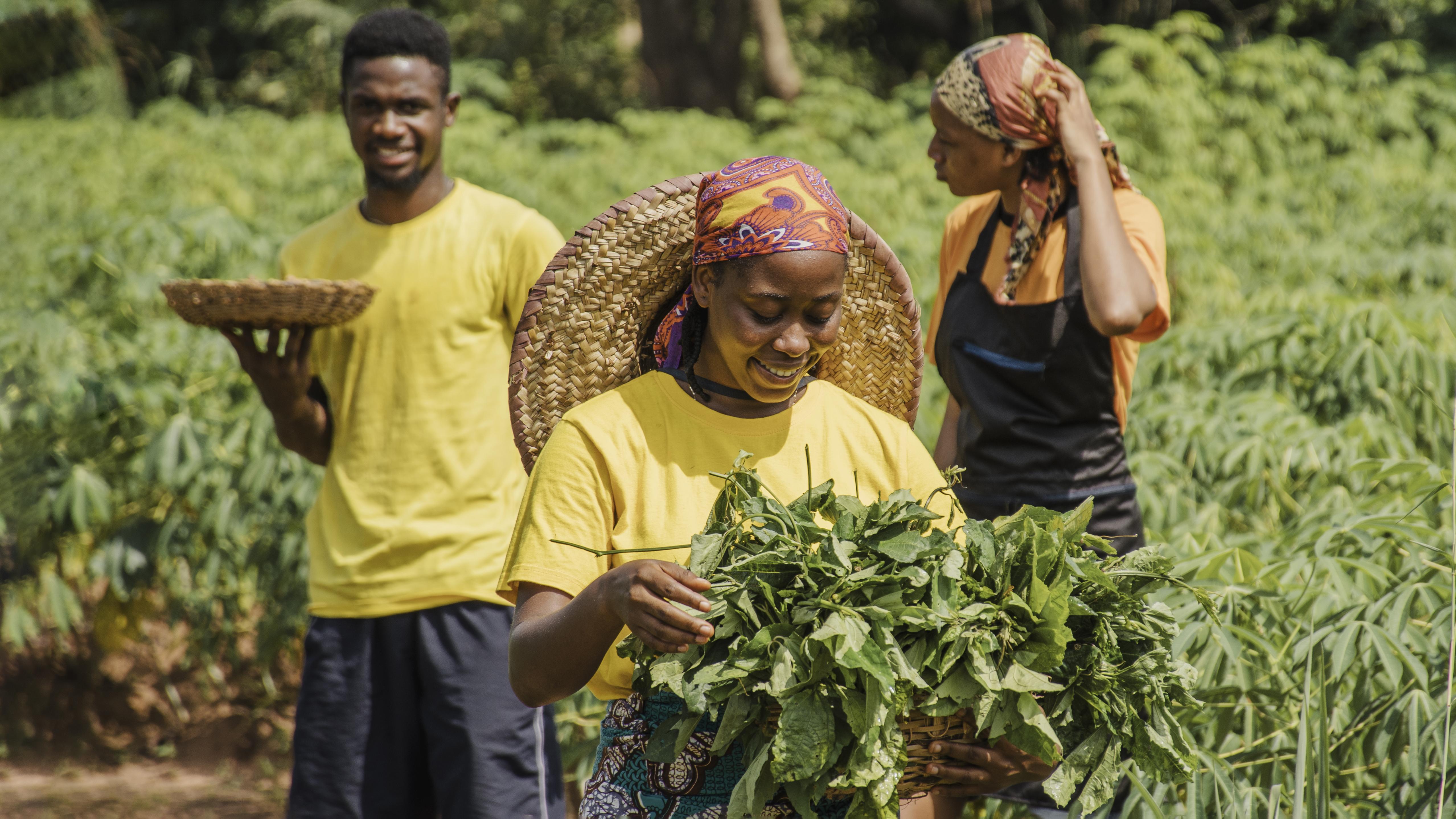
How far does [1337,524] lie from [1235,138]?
509 centimetres

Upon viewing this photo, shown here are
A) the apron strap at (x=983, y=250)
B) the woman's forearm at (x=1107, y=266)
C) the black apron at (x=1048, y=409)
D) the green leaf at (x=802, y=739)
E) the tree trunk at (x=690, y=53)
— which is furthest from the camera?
the tree trunk at (x=690, y=53)

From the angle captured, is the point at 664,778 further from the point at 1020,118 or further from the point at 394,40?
the point at 394,40

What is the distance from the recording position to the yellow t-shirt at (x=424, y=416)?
240 centimetres

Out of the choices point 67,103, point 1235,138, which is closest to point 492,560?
point 1235,138

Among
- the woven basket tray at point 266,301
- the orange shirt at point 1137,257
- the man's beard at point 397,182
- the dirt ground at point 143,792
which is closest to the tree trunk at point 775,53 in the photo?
the dirt ground at point 143,792

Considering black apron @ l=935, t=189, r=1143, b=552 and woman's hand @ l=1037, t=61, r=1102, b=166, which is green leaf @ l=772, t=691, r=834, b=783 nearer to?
black apron @ l=935, t=189, r=1143, b=552

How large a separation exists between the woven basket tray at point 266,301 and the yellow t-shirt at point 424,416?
0.41ft

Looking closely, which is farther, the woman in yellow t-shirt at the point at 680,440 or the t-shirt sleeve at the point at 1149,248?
the t-shirt sleeve at the point at 1149,248

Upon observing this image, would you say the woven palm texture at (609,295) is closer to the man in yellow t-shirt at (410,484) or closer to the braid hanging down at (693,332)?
the braid hanging down at (693,332)

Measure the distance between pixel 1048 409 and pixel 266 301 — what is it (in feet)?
4.42

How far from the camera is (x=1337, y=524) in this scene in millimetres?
2449

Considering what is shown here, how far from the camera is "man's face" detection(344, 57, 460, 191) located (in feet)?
8.21


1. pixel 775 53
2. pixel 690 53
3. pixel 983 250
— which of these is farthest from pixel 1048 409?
pixel 775 53

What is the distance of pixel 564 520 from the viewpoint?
1.45 metres
